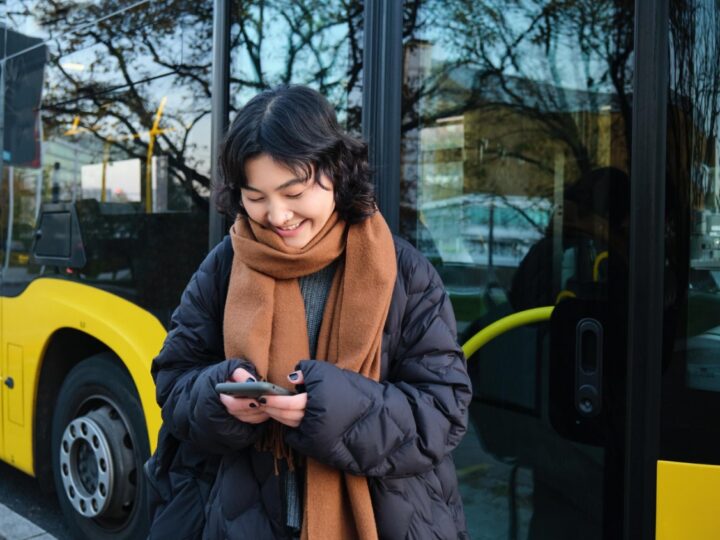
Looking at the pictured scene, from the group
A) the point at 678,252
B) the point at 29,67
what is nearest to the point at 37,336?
the point at 29,67

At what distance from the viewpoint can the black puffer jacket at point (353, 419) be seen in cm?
138

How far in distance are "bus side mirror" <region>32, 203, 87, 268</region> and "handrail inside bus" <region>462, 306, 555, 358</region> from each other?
177 cm

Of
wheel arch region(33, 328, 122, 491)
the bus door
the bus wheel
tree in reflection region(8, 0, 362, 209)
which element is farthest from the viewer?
the bus door

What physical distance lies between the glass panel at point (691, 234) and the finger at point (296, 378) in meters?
1.04

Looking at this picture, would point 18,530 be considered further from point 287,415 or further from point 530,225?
point 287,415

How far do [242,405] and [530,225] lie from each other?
2.07 m

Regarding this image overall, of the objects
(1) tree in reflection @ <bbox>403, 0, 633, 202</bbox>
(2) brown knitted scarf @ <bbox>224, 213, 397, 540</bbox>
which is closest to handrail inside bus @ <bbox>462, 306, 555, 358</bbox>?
(1) tree in reflection @ <bbox>403, 0, 633, 202</bbox>

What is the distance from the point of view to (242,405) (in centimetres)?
138

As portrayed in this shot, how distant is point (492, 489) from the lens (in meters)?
2.78

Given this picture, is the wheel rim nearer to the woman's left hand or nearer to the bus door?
the bus door

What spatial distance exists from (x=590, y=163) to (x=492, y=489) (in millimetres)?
1360

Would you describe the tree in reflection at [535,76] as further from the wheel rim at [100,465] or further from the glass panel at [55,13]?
the wheel rim at [100,465]

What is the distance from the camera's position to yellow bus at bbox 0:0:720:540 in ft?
6.37

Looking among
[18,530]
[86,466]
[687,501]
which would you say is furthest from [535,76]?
[18,530]
